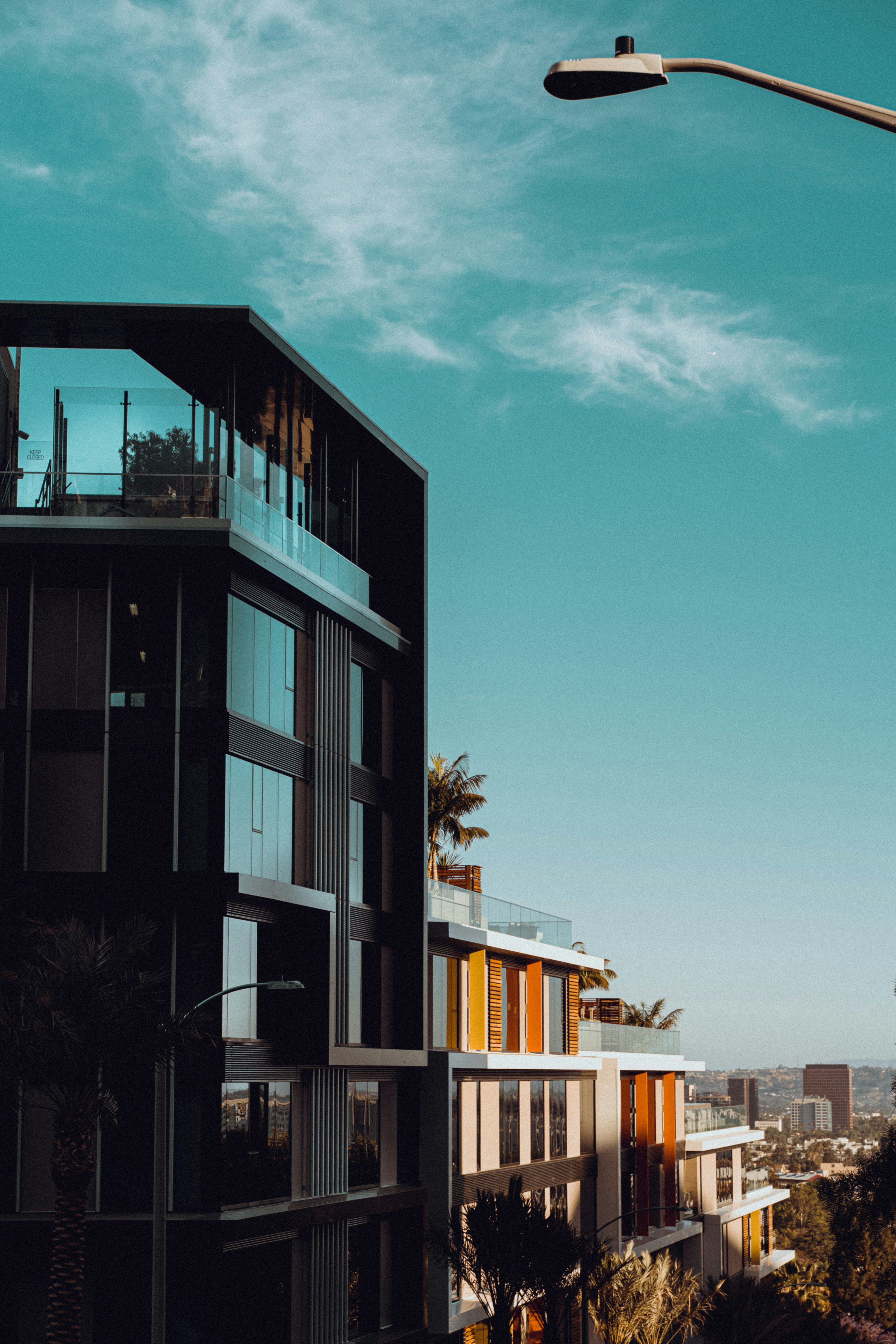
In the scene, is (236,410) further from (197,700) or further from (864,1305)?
(864,1305)

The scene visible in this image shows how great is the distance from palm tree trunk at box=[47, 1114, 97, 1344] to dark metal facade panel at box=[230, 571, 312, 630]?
13.2 metres

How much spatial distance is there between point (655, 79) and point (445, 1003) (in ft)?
134

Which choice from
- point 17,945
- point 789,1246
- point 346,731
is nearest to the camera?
point 17,945

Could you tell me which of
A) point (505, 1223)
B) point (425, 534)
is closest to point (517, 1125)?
point (505, 1223)

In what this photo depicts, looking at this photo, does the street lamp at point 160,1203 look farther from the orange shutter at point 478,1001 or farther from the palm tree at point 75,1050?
the orange shutter at point 478,1001

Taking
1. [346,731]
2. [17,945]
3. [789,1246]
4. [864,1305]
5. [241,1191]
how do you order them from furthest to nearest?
[789,1246] < [864,1305] < [346,731] < [241,1191] < [17,945]

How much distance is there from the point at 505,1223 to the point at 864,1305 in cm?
3526

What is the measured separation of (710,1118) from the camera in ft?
245

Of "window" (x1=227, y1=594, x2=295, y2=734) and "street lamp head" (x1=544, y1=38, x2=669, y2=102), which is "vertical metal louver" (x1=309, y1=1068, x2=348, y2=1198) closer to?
"window" (x1=227, y1=594, x2=295, y2=734)

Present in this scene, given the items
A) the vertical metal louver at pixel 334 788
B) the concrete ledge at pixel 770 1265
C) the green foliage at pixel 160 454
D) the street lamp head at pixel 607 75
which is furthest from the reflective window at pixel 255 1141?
the concrete ledge at pixel 770 1265

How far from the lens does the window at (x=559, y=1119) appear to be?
52906mm

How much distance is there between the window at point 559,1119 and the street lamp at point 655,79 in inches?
1938

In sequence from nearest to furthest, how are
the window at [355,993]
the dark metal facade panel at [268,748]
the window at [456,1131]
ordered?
1. the dark metal facade panel at [268,748]
2. the window at [355,993]
3. the window at [456,1131]

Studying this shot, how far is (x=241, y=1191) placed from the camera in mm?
32781
